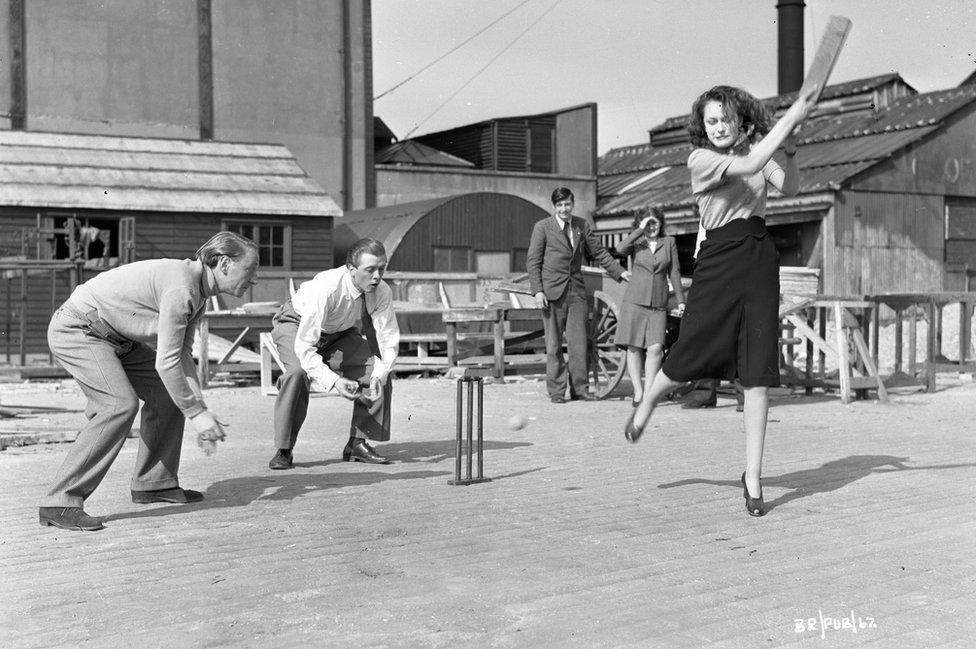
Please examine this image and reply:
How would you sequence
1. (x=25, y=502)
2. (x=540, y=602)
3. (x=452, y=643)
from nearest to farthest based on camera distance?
(x=452, y=643) < (x=540, y=602) < (x=25, y=502)

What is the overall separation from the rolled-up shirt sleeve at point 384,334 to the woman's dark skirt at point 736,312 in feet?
7.25

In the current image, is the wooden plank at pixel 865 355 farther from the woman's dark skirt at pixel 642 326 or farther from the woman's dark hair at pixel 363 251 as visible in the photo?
the woman's dark hair at pixel 363 251

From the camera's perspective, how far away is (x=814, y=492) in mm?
6684

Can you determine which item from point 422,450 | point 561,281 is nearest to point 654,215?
point 561,281

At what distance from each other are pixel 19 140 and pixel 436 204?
9299 mm

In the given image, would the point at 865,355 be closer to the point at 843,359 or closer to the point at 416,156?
the point at 843,359

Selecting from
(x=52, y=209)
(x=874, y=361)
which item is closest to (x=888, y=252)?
(x=874, y=361)

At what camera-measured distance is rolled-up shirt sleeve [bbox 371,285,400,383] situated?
7.83 meters

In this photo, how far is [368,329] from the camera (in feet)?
26.7

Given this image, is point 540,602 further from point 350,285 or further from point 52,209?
point 52,209

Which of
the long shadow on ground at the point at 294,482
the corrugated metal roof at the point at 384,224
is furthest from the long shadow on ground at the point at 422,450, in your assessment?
the corrugated metal roof at the point at 384,224

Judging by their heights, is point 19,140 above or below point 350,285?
above

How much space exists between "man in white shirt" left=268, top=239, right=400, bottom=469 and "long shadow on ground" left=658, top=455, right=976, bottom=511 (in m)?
2.01

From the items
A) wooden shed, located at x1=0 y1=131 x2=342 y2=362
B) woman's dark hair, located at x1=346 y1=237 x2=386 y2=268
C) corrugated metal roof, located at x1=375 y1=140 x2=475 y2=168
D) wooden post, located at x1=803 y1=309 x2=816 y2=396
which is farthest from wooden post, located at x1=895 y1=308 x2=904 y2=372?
corrugated metal roof, located at x1=375 y1=140 x2=475 y2=168
